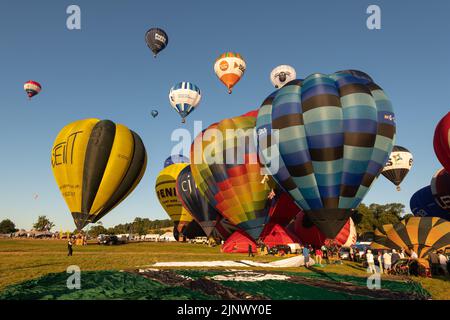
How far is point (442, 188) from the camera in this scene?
33.6 metres

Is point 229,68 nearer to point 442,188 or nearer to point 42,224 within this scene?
point 442,188

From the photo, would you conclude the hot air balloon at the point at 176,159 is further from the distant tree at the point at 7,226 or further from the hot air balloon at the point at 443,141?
the distant tree at the point at 7,226

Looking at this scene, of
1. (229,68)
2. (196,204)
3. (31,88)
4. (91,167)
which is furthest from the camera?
(31,88)

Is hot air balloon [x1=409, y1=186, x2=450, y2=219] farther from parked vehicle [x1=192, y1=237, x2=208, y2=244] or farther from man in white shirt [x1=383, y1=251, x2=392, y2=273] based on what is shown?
man in white shirt [x1=383, y1=251, x2=392, y2=273]

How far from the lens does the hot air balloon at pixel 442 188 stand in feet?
109

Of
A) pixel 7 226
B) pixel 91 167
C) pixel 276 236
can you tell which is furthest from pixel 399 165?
pixel 7 226

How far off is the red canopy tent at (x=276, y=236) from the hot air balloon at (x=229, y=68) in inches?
597

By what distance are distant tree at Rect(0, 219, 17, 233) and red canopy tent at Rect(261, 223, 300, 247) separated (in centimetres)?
11680

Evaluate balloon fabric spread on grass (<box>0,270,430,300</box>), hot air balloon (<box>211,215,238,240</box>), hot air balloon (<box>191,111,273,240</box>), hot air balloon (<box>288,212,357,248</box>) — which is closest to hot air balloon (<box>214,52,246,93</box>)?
hot air balloon (<box>191,111,273,240</box>)

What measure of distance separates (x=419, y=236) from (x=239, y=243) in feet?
40.3

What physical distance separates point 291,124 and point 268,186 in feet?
20.6

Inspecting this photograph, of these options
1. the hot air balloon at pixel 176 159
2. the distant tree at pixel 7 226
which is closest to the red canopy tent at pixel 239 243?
the hot air balloon at pixel 176 159

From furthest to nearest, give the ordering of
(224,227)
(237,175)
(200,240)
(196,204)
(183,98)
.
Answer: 1. (200,240)
2. (183,98)
3. (196,204)
4. (224,227)
5. (237,175)
